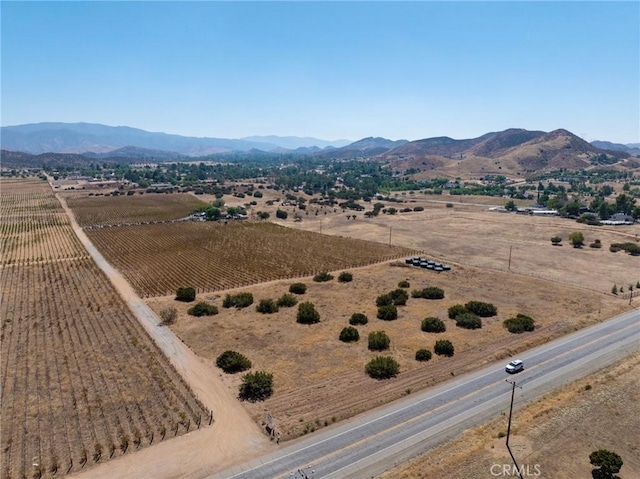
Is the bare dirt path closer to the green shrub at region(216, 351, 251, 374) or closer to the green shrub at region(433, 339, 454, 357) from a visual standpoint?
the green shrub at region(216, 351, 251, 374)

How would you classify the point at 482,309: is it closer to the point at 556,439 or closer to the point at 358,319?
the point at 358,319

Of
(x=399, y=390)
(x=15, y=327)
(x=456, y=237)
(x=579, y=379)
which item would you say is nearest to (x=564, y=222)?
(x=456, y=237)

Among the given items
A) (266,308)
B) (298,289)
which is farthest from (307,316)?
(298,289)

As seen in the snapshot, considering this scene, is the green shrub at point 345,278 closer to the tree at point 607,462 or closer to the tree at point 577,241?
the tree at point 607,462

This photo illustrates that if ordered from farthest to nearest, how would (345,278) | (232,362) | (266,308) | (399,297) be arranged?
1. (345,278)
2. (399,297)
3. (266,308)
4. (232,362)

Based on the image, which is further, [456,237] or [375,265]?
[456,237]

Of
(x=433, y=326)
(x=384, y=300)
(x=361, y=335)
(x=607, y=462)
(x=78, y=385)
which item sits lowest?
(x=361, y=335)

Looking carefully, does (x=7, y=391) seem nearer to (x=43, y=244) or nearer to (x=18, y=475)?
(x=18, y=475)

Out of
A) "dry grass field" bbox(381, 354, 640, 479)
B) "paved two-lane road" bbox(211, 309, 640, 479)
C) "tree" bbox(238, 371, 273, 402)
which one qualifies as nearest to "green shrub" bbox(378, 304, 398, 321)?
"paved two-lane road" bbox(211, 309, 640, 479)

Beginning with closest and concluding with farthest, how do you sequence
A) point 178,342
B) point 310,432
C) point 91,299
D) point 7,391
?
point 310,432
point 7,391
point 178,342
point 91,299
